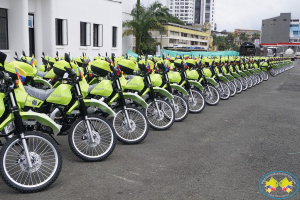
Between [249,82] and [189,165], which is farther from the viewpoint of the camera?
[249,82]

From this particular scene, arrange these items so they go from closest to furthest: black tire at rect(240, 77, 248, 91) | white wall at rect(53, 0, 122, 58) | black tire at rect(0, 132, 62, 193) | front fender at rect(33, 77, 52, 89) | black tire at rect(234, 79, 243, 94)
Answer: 1. black tire at rect(0, 132, 62, 193)
2. front fender at rect(33, 77, 52, 89)
3. black tire at rect(234, 79, 243, 94)
4. black tire at rect(240, 77, 248, 91)
5. white wall at rect(53, 0, 122, 58)

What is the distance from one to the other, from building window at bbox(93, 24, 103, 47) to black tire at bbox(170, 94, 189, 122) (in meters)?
16.5

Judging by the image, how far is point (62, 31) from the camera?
66.2ft

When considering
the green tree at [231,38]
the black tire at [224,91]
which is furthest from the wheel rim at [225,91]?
the green tree at [231,38]

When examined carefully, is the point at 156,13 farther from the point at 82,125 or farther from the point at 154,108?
the point at 82,125

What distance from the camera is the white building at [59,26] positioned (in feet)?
53.6

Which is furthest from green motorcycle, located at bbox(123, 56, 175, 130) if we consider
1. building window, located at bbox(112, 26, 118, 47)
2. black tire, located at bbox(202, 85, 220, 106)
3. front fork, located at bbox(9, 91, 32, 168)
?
building window, located at bbox(112, 26, 118, 47)

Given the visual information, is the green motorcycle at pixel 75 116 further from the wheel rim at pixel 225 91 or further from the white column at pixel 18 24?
the white column at pixel 18 24

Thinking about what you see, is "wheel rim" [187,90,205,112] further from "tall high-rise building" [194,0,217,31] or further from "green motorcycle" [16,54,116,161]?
"tall high-rise building" [194,0,217,31]

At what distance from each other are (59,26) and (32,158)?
17455mm

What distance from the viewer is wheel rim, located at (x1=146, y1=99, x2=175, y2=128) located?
690 cm

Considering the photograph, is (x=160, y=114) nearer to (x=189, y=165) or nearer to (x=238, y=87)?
(x=189, y=165)

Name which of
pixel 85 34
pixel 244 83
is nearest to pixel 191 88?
pixel 244 83

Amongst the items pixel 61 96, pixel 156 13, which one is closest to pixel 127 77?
pixel 61 96
